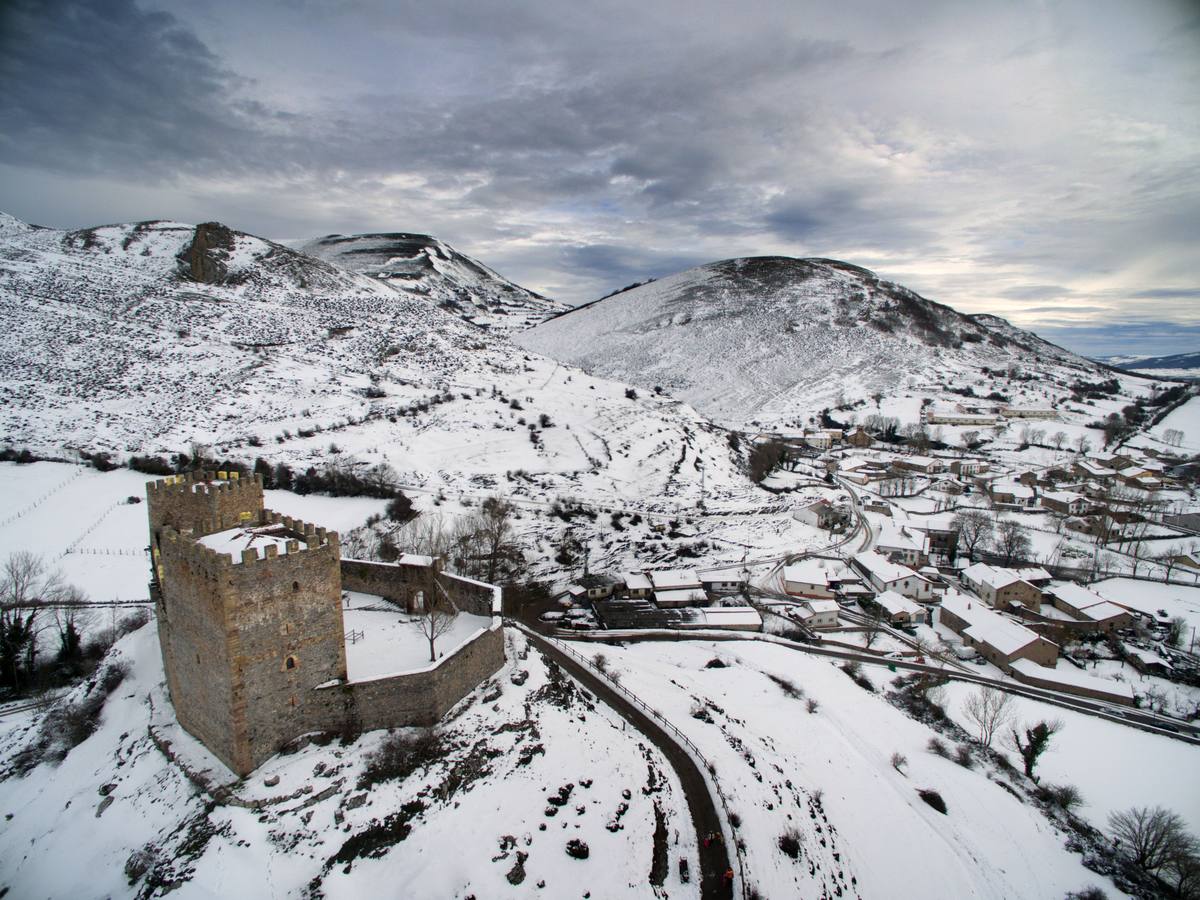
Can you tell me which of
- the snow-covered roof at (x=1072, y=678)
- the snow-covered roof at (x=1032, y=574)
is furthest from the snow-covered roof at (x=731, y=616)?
the snow-covered roof at (x=1032, y=574)

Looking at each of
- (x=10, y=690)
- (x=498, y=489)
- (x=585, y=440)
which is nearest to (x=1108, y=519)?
(x=585, y=440)

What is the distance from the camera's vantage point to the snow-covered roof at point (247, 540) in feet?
44.6

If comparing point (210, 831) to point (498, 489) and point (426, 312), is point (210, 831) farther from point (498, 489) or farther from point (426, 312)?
point (426, 312)

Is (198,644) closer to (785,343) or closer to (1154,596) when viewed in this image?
(1154,596)

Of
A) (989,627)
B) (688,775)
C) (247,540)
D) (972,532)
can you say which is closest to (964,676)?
(989,627)

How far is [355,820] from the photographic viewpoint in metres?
13.0

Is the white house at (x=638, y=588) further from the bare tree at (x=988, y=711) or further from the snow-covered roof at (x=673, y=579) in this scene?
the bare tree at (x=988, y=711)

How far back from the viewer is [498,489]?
52.8m

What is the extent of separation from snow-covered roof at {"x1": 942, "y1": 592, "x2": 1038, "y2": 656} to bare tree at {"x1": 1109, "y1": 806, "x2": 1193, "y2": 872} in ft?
41.5

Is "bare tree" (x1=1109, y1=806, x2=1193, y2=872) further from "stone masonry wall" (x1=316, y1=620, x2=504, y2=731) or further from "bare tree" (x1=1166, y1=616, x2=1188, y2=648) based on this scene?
"stone masonry wall" (x1=316, y1=620, x2=504, y2=731)

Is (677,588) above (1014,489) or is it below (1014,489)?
below

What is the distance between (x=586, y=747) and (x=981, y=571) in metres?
44.0

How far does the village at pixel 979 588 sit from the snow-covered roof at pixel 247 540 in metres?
20.5

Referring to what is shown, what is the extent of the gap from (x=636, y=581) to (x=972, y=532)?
3727 centimetres
